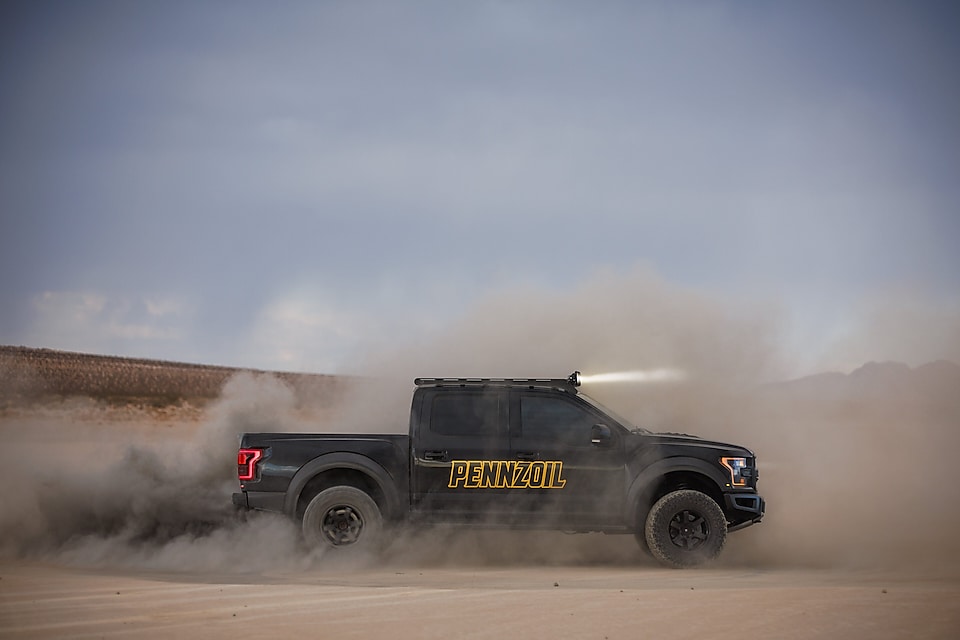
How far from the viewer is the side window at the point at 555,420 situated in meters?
10.8

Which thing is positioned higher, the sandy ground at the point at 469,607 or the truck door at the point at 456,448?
the truck door at the point at 456,448

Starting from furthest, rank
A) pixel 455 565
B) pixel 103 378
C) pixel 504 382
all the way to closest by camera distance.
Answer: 1. pixel 103 378
2. pixel 504 382
3. pixel 455 565

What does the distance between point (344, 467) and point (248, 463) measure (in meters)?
1.04

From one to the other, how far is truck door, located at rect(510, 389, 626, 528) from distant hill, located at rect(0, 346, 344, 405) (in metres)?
45.6

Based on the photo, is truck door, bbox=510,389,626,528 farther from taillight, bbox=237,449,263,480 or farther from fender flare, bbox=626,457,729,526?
taillight, bbox=237,449,263,480

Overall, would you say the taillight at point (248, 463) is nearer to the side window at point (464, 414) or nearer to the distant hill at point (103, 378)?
the side window at point (464, 414)

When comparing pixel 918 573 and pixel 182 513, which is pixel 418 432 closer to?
pixel 182 513

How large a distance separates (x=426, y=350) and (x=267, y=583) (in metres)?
9.97

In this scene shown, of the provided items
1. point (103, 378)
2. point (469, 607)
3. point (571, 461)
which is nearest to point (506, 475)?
point (571, 461)

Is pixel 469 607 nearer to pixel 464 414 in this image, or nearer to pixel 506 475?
pixel 506 475

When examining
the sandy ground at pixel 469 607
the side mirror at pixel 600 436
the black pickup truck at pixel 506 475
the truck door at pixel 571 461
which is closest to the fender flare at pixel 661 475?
the black pickup truck at pixel 506 475

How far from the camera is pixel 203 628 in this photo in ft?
23.2

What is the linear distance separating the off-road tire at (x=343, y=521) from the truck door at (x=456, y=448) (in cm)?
51

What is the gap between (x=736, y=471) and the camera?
1092 centimetres
